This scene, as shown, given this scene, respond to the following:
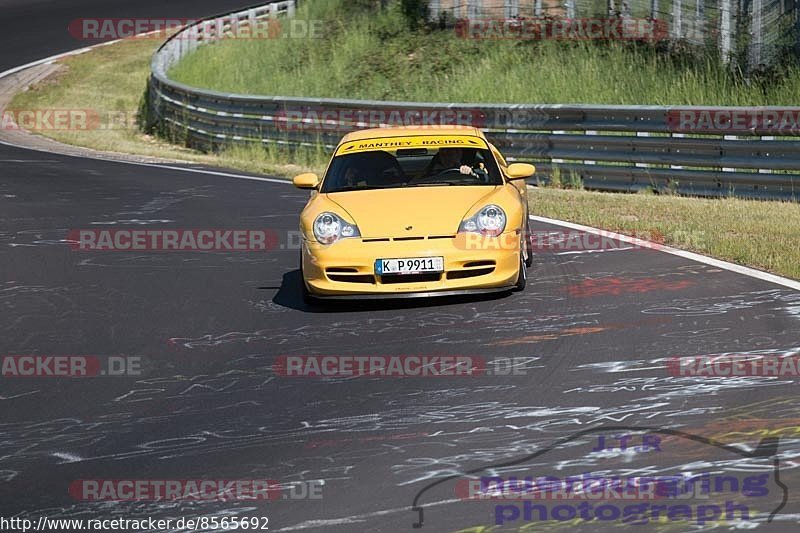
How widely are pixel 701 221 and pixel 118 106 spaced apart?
24.5 metres

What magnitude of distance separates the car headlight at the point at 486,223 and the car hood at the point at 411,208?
64 mm

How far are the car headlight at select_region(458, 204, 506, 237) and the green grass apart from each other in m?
11.9

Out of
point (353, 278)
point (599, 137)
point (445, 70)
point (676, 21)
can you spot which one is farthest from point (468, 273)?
point (445, 70)

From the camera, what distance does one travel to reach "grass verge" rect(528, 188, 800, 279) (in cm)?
1173

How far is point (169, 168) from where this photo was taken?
22422mm

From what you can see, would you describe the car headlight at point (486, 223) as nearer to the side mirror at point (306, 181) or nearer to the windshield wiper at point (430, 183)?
the windshield wiper at point (430, 183)

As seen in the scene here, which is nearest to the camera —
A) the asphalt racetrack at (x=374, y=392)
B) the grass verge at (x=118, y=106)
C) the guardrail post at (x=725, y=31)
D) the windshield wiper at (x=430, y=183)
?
the asphalt racetrack at (x=374, y=392)

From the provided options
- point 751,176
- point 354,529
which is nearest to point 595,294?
point 354,529

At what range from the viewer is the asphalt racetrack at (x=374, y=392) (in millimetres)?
5746

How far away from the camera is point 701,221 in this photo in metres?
14.1

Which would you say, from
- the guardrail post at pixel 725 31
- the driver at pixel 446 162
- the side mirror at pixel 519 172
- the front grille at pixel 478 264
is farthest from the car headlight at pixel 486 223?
the guardrail post at pixel 725 31

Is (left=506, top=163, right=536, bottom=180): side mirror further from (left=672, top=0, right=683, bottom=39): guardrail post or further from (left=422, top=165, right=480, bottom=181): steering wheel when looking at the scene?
(left=672, top=0, right=683, bottom=39): guardrail post

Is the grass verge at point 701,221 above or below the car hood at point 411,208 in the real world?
below

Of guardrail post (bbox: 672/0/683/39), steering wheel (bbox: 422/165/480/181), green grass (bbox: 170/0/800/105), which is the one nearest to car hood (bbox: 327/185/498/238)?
steering wheel (bbox: 422/165/480/181)
